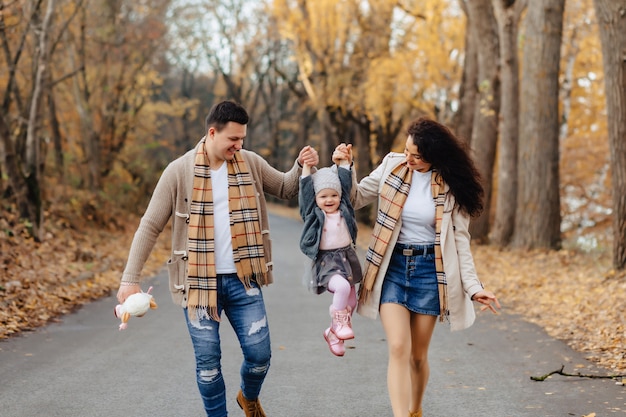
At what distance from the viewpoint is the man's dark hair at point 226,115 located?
5.04m

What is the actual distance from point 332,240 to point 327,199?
0.25m

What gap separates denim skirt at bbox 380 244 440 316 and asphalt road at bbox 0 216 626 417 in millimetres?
1216

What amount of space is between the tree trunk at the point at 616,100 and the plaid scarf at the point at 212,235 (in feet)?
29.6

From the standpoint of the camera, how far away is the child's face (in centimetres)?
525

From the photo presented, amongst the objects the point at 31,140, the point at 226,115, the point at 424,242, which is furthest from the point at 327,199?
the point at 31,140

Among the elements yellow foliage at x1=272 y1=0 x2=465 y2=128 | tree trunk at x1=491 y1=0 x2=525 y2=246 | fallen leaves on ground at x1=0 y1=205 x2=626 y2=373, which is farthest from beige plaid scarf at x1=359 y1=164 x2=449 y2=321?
yellow foliage at x1=272 y1=0 x2=465 y2=128

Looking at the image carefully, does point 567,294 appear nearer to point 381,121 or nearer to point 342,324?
point 342,324

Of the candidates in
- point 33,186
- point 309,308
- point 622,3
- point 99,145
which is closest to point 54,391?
point 309,308

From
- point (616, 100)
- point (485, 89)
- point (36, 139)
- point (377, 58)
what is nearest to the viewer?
point (616, 100)

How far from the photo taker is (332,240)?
5270 millimetres

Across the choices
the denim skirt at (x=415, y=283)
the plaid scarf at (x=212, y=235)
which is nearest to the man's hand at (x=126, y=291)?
the plaid scarf at (x=212, y=235)

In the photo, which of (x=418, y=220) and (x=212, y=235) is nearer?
(x=212, y=235)

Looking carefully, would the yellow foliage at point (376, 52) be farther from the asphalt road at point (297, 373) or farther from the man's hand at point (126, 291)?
the man's hand at point (126, 291)

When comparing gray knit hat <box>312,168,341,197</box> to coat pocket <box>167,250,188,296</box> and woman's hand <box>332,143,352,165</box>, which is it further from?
coat pocket <box>167,250,188,296</box>
